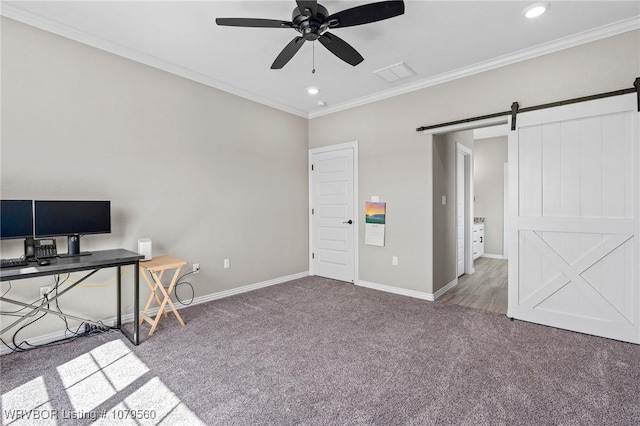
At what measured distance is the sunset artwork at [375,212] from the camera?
4.28m

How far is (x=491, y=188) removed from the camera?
701 cm

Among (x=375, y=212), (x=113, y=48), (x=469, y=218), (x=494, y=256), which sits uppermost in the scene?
(x=113, y=48)

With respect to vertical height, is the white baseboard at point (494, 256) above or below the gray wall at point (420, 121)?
below

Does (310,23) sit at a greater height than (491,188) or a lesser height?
greater

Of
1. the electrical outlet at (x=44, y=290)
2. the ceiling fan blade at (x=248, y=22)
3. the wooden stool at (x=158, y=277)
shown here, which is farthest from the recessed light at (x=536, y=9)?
the electrical outlet at (x=44, y=290)

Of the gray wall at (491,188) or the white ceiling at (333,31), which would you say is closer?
the white ceiling at (333,31)

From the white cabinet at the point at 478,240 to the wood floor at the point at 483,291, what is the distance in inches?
26.8

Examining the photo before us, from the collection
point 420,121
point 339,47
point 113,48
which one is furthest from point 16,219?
point 420,121

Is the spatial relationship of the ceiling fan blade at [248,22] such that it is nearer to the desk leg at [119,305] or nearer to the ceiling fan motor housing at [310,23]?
the ceiling fan motor housing at [310,23]

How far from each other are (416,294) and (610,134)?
2557 mm

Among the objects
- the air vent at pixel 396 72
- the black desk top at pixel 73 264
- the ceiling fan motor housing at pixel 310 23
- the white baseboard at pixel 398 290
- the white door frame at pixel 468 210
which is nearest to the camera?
the black desk top at pixel 73 264

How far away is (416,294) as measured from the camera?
395cm

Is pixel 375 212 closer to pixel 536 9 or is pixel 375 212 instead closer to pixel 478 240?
pixel 536 9

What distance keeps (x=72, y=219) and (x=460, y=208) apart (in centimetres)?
512
